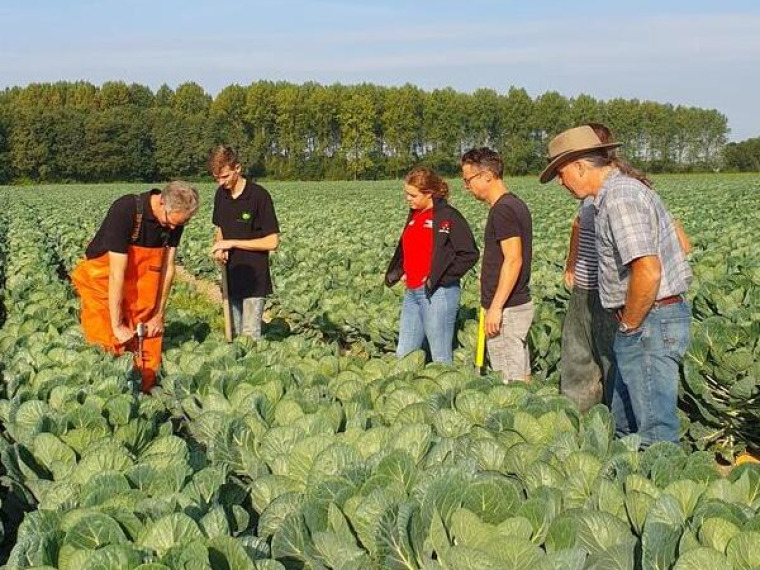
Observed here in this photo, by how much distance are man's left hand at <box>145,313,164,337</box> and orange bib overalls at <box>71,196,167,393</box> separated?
4 centimetres

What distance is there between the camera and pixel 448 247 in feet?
18.2

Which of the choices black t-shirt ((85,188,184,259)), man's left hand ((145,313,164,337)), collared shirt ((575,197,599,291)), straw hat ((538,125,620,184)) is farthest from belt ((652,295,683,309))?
man's left hand ((145,313,164,337))

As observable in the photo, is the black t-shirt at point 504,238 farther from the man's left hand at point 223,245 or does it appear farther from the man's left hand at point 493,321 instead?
the man's left hand at point 223,245

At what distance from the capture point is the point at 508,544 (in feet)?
7.34

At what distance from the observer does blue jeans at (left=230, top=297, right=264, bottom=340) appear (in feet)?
20.4

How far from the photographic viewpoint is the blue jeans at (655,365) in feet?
12.8

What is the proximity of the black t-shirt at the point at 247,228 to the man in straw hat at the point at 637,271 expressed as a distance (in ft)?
8.43

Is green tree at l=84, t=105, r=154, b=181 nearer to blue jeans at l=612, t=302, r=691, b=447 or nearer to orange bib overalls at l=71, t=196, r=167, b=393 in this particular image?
orange bib overalls at l=71, t=196, r=167, b=393

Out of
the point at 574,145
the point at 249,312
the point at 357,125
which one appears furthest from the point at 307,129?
the point at 574,145

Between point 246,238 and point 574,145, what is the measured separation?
2.91 m

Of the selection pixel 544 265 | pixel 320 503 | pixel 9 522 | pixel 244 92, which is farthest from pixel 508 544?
pixel 244 92

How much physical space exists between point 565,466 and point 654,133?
10027 centimetres

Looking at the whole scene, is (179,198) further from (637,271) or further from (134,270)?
(637,271)

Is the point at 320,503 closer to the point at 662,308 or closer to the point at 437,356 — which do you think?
the point at 662,308
